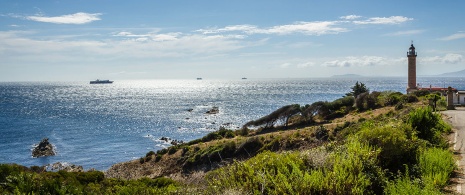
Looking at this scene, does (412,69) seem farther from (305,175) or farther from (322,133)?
(305,175)

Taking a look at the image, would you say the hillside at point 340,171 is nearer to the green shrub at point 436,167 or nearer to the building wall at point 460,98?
the green shrub at point 436,167

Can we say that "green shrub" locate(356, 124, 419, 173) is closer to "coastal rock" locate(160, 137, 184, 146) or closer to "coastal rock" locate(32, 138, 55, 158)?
"coastal rock" locate(160, 137, 184, 146)

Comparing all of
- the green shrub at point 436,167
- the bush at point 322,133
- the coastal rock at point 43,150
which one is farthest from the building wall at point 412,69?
the green shrub at point 436,167

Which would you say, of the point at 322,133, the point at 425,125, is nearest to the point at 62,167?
the point at 322,133

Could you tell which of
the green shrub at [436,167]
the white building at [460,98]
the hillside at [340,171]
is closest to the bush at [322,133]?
the white building at [460,98]

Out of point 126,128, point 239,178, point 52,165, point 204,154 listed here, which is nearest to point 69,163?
point 52,165

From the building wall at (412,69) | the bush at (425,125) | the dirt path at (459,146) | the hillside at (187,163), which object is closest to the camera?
the dirt path at (459,146)

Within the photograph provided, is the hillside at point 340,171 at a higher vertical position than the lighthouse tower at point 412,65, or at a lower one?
lower

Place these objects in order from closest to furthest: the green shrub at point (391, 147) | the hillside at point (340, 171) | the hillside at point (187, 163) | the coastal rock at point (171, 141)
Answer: the hillside at point (340, 171) → the green shrub at point (391, 147) → the hillside at point (187, 163) → the coastal rock at point (171, 141)

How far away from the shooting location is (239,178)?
6301 mm

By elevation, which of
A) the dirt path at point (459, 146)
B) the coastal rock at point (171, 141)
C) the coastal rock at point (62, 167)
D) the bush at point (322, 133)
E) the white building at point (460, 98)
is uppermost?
the white building at point (460, 98)

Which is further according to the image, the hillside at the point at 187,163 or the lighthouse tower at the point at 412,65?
the lighthouse tower at the point at 412,65

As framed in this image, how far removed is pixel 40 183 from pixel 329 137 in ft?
70.2

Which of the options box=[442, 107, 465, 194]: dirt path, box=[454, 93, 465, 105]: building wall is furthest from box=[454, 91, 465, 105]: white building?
box=[442, 107, 465, 194]: dirt path
